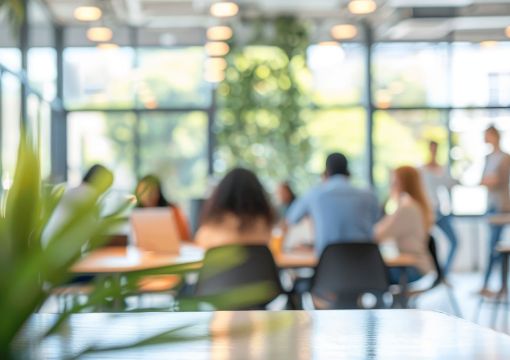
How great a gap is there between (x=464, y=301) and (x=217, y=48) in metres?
4.63

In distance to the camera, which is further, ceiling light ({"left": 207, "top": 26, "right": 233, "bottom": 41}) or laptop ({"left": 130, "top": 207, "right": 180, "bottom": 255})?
ceiling light ({"left": 207, "top": 26, "right": 233, "bottom": 41})

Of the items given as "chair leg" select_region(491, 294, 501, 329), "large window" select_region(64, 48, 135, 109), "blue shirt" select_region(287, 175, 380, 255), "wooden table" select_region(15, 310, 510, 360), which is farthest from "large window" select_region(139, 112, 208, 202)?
"wooden table" select_region(15, 310, 510, 360)

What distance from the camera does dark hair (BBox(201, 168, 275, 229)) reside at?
4918mm

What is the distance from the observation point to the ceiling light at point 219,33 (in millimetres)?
11680

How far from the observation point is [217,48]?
12211 mm

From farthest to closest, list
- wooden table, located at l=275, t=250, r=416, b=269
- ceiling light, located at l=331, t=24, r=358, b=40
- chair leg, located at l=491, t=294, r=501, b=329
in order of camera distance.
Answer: ceiling light, located at l=331, t=24, r=358, b=40
chair leg, located at l=491, t=294, r=501, b=329
wooden table, located at l=275, t=250, r=416, b=269

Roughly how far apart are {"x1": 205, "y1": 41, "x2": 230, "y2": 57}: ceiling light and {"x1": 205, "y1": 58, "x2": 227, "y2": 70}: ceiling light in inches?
3.4

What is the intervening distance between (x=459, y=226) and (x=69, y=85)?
A: 5207mm

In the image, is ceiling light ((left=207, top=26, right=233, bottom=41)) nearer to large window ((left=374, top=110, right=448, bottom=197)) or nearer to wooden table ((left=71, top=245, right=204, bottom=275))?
large window ((left=374, top=110, right=448, bottom=197))

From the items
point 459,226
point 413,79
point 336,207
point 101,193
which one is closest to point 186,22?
point 413,79

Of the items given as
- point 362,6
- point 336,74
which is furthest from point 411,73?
point 362,6

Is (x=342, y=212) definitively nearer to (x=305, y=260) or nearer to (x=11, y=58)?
(x=305, y=260)

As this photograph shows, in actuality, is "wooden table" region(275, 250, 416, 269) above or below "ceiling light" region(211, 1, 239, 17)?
below

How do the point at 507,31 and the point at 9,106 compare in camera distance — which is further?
the point at 507,31
